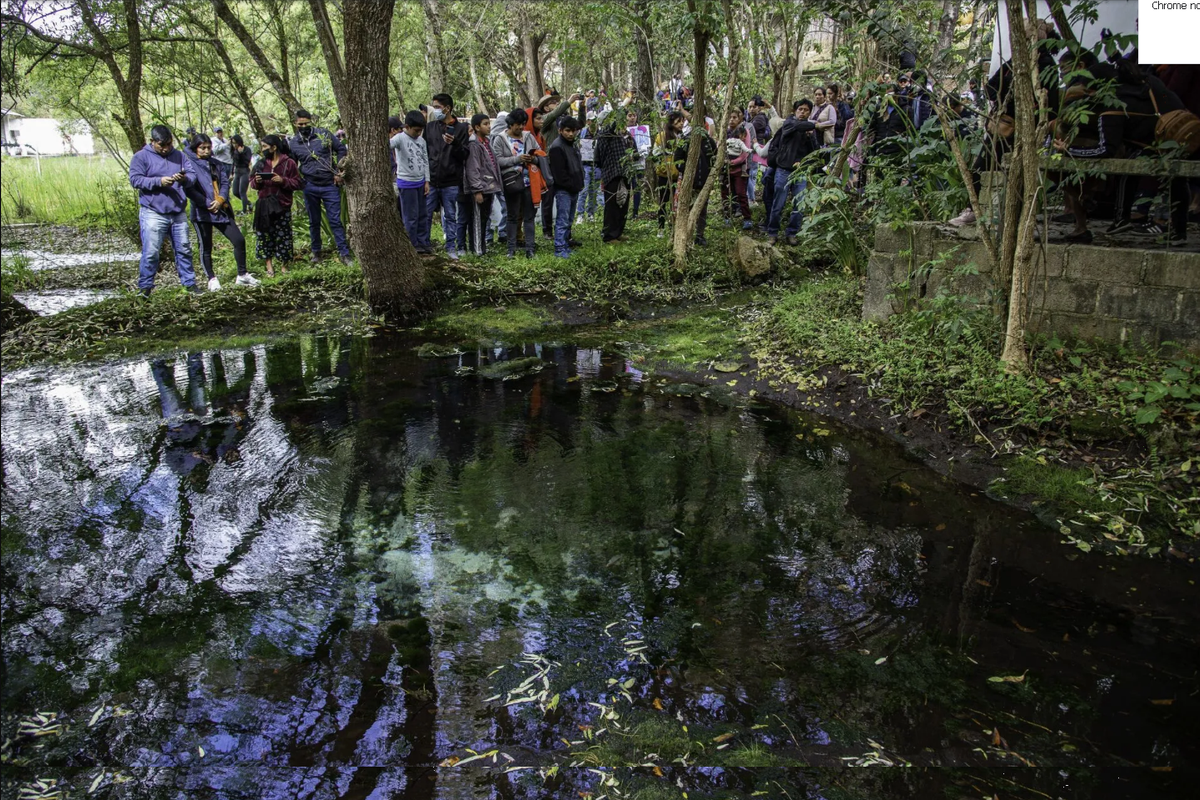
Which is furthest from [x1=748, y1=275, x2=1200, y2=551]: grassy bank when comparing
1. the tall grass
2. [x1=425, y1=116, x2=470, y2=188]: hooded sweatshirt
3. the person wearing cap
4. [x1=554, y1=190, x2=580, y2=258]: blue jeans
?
the tall grass

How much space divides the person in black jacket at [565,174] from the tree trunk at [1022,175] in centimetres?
566

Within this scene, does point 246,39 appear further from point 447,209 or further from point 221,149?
point 221,149

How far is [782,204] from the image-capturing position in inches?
446

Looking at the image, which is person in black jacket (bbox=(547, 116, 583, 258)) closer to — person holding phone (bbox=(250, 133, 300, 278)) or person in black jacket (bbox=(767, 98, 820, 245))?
person in black jacket (bbox=(767, 98, 820, 245))

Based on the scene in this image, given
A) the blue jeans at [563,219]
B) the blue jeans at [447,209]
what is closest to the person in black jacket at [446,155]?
the blue jeans at [447,209]

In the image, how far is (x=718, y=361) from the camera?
7.59 m

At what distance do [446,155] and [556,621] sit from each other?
746 cm

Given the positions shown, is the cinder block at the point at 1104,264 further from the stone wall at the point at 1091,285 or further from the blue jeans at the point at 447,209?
the blue jeans at the point at 447,209

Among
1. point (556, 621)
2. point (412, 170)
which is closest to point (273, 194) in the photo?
point (412, 170)

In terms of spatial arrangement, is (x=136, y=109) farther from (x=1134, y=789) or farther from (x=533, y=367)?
(x=1134, y=789)

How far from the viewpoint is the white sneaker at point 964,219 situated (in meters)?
6.86

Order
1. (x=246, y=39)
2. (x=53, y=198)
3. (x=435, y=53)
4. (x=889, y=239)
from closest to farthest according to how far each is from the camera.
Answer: (x=889, y=239) → (x=246, y=39) → (x=435, y=53) → (x=53, y=198)

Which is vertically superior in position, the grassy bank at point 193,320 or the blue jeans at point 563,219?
the blue jeans at point 563,219

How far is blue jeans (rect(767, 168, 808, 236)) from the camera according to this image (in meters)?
11.1
